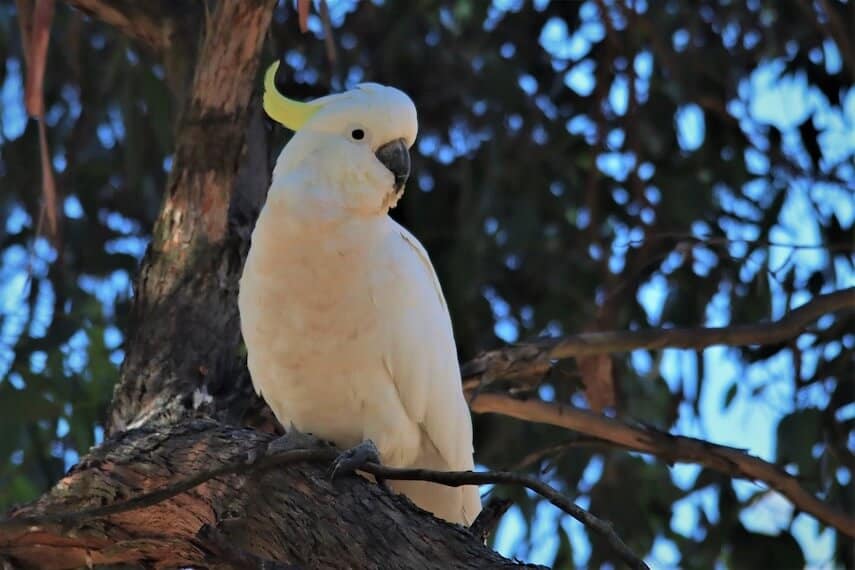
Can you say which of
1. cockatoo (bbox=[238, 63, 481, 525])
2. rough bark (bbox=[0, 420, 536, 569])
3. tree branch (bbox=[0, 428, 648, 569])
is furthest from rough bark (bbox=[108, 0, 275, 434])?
tree branch (bbox=[0, 428, 648, 569])

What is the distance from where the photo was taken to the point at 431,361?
7.20ft

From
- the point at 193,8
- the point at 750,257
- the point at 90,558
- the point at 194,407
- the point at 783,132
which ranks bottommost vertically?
the point at 90,558

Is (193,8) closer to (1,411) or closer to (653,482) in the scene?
(1,411)

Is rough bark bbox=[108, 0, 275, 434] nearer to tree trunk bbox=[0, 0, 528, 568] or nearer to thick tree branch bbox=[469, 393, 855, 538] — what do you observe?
tree trunk bbox=[0, 0, 528, 568]

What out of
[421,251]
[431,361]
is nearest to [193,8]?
[421,251]

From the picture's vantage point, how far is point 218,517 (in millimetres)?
1821

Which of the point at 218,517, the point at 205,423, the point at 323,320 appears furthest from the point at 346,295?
the point at 218,517

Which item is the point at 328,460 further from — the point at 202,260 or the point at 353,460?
the point at 202,260

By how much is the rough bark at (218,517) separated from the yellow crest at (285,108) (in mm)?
566

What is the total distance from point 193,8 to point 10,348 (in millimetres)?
839

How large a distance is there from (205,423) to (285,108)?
0.59m

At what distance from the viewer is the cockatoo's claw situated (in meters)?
2.00

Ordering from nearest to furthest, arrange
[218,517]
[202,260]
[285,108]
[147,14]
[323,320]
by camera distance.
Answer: [218,517] → [323,320] → [285,108] → [202,260] → [147,14]

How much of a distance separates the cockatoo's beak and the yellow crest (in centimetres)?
14
